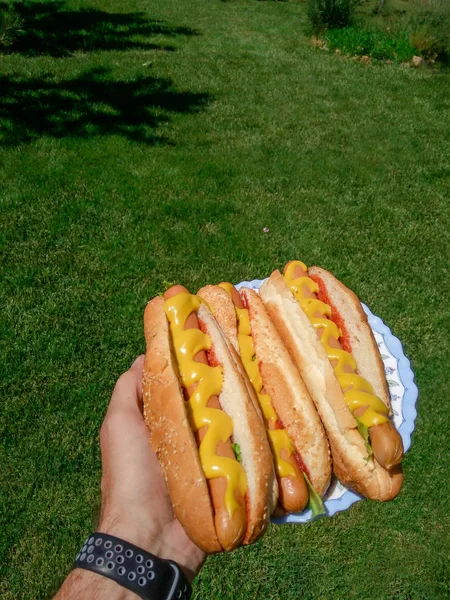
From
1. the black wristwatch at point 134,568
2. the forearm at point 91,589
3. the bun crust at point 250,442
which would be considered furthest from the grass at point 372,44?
the forearm at point 91,589

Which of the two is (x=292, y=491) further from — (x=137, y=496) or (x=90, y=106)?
(x=90, y=106)

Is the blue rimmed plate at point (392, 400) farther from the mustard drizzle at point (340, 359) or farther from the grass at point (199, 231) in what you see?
the grass at point (199, 231)

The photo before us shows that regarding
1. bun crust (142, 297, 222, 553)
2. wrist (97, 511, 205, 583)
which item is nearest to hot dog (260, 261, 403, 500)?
bun crust (142, 297, 222, 553)

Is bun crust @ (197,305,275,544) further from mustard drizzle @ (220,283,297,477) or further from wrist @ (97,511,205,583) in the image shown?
wrist @ (97,511,205,583)

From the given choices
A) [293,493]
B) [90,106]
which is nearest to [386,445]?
[293,493]

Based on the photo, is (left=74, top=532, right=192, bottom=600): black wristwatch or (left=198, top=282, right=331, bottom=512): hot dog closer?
(left=74, top=532, right=192, bottom=600): black wristwatch
